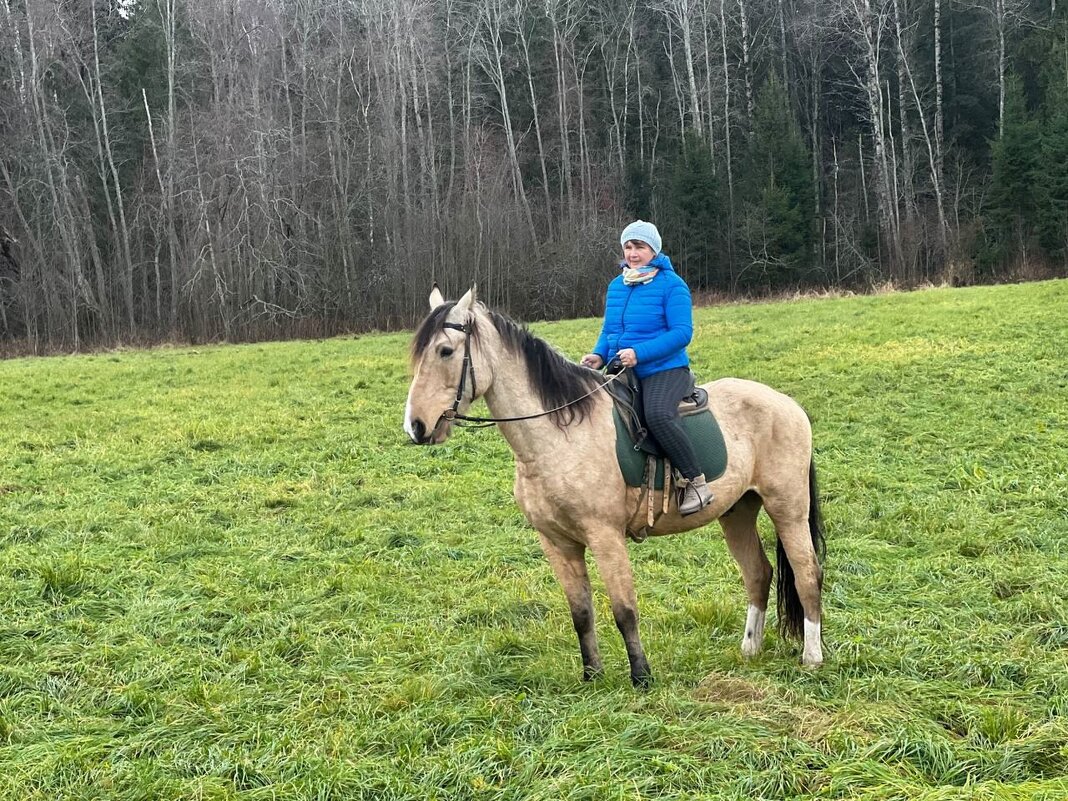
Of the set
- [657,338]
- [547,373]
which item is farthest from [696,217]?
[547,373]

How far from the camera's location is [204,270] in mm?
32562

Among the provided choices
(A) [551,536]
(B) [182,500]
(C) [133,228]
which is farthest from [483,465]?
(C) [133,228]

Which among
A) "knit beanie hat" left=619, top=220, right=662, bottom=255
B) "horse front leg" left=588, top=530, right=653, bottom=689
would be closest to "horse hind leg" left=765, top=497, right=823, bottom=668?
"horse front leg" left=588, top=530, right=653, bottom=689

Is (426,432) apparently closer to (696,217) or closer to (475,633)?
(475,633)

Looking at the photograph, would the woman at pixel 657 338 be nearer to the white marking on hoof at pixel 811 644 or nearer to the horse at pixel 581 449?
the horse at pixel 581 449

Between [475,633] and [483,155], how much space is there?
37.5 m

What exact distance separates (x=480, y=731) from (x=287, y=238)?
1265 inches

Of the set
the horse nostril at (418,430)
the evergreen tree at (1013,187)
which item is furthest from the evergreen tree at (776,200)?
the horse nostril at (418,430)

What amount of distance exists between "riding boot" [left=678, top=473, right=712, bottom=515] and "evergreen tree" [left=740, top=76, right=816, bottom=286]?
36825 mm

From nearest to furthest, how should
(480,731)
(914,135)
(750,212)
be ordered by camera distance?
(480,731) → (750,212) → (914,135)

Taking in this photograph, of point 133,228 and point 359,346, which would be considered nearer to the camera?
point 359,346

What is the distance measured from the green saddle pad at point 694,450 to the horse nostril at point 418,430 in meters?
1.12

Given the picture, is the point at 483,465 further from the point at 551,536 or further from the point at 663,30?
the point at 663,30

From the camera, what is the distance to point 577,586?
460cm
